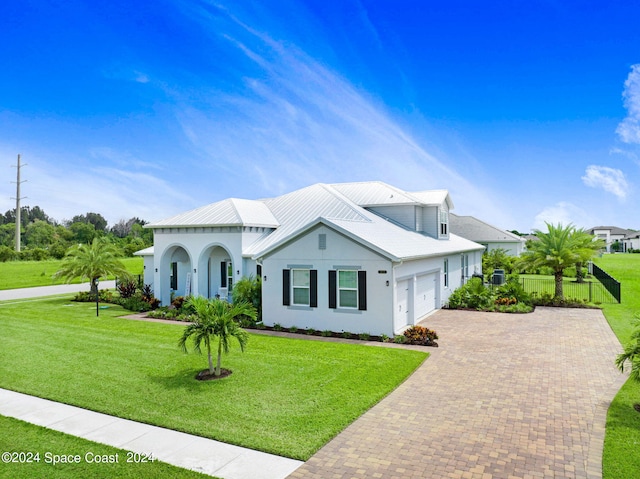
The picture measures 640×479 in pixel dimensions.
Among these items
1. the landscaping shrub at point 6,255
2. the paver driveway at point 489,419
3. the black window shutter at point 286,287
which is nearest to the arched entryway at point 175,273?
the black window shutter at point 286,287

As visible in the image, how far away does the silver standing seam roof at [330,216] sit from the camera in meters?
18.2

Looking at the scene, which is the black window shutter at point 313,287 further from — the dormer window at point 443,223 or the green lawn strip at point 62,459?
the dormer window at point 443,223

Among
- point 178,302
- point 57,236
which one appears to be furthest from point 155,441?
point 57,236

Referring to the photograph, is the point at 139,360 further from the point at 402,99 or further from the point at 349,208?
the point at 402,99

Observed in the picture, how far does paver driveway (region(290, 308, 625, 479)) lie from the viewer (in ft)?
23.2

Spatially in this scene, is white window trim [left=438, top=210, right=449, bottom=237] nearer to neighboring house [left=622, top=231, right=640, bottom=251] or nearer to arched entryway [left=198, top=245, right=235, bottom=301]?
arched entryway [left=198, top=245, right=235, bottom=301]

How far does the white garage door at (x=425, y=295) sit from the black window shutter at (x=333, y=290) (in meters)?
4.01

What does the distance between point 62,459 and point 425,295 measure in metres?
16.9

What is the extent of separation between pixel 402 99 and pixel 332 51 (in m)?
5.03

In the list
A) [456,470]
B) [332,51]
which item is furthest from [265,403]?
[332,51]

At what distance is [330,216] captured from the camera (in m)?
23.8

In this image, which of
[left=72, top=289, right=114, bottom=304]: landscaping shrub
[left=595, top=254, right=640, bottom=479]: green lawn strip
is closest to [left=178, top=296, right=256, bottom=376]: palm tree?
[left=595, top=254, right=640, bottom=479]: green lawn strip

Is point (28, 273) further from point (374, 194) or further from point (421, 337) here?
point (421, 337)

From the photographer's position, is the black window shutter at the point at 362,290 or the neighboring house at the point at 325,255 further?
the neighboring house at the point at 325,255
